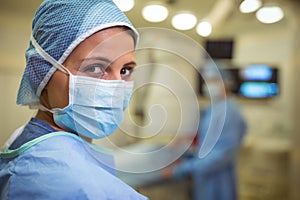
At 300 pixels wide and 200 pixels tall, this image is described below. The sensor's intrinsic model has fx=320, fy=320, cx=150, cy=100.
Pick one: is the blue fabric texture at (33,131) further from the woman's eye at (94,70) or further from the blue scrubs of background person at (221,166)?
the blue scrubs of background person at (221,166)

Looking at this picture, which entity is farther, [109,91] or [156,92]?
[156,92]

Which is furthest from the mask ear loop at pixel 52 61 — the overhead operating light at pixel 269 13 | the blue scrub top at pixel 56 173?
the overhead operating light at pixel 269 13

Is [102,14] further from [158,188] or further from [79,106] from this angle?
[158,188]

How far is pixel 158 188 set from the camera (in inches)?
72.9

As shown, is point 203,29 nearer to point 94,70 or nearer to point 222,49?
point 94,70

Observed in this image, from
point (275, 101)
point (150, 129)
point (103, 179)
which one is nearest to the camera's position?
point (103, 179)

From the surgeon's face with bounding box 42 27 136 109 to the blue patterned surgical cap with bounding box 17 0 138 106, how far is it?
0.01 metres

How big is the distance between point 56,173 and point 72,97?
0.15m

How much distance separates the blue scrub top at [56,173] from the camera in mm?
494

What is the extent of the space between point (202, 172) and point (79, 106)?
5.41 ft

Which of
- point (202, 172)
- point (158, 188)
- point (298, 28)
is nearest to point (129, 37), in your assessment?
point (158, 188)

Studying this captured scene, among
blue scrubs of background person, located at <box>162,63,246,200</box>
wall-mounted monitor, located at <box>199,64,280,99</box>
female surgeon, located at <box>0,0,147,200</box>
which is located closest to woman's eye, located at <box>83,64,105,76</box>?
female surgeon, located at <box>0,0,147,200</box>

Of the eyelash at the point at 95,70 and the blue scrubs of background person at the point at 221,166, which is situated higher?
the eyelash at the point at 95,70

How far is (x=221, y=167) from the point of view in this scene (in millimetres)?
2105
